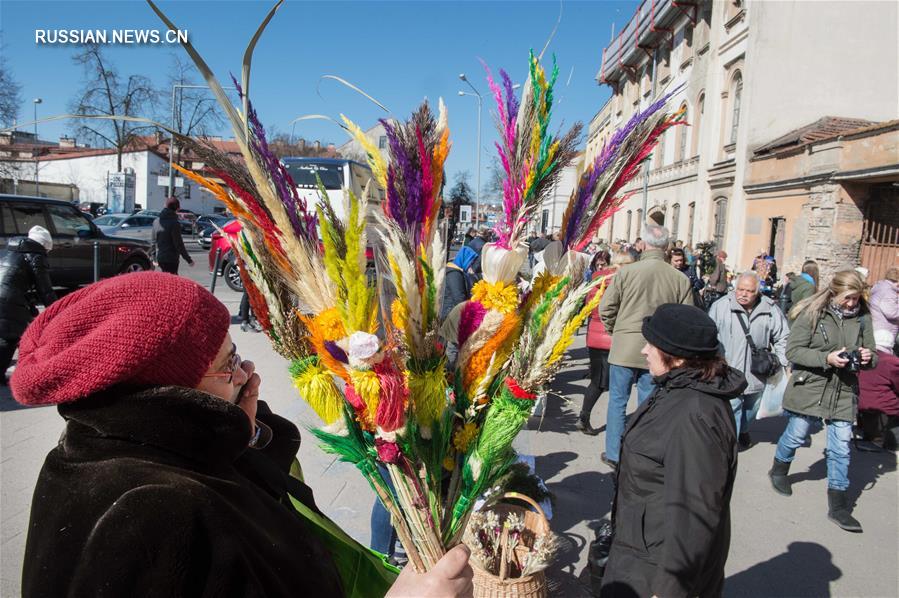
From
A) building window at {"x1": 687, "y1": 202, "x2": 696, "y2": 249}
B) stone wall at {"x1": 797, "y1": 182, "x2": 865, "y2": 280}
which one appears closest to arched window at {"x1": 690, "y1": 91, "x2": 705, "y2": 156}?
building window at {"x1": 687, "y1": 202, "x2": 696, "y2": 249}

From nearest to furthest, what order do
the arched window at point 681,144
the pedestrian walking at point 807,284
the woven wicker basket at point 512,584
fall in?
the woven wicker basket at point 512,584 < the pedestrian walking at point 807,284 < the arched window at point 681,144

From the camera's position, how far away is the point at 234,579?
0.91 meters

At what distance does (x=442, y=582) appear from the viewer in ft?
3.88

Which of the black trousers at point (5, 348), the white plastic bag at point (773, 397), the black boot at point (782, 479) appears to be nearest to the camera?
the black boot at point (782, 479)

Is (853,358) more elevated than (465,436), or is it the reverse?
(465,436)

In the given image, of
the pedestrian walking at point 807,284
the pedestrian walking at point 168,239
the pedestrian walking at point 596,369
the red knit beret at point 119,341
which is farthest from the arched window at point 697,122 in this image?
the red knit beret at point 119,341

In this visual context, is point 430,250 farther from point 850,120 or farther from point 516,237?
point 850,120

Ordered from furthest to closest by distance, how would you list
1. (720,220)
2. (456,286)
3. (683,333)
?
(720,220)
(456,286)
(683,333)

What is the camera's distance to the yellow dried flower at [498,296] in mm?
1317

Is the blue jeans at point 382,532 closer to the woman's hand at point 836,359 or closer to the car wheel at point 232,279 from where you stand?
the woman's hand at point 836,359

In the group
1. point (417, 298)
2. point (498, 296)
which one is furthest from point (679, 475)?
point (417, 298)

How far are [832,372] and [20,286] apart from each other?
7369 millimetres

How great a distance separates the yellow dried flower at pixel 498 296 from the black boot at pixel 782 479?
422 centimetres

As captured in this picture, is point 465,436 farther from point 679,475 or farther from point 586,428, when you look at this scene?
point 586,428
